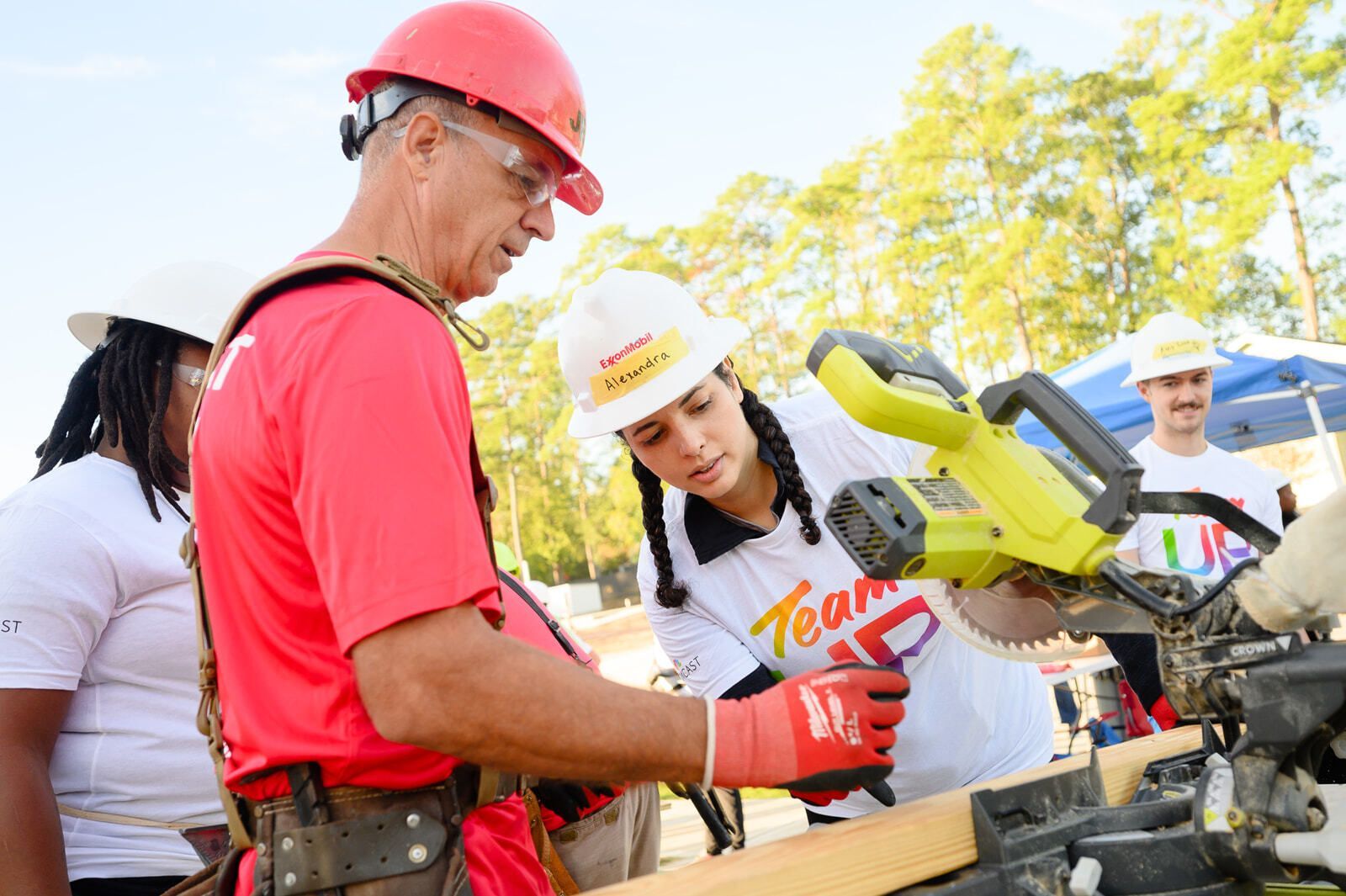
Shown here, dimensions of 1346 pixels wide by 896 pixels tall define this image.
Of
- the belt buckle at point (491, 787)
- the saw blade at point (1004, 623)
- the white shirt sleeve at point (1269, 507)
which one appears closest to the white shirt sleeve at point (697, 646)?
the saw blade at point (1004, 623)

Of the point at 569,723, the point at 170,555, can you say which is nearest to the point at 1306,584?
the point at 569,723

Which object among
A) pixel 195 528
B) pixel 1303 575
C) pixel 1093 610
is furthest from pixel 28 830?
pixel 1303 575

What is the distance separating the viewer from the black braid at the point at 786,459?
86.9 inches

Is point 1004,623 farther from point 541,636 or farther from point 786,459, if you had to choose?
point 541,636

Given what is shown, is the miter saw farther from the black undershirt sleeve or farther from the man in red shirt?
the black undershirt sleeve

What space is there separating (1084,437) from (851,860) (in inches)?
24.8

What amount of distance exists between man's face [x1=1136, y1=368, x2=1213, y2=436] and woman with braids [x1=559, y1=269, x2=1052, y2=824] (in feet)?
9.54

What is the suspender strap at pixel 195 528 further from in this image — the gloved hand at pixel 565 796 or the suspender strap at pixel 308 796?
the gloved hand at pixel 565 796

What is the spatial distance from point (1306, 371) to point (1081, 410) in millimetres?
6770

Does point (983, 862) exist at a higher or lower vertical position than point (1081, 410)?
lower

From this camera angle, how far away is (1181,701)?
1.28 metres

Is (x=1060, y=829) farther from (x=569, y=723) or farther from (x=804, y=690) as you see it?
(x=569, y=723)

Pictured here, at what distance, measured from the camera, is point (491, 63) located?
1520 mm

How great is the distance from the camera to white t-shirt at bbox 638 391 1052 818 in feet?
6.96
